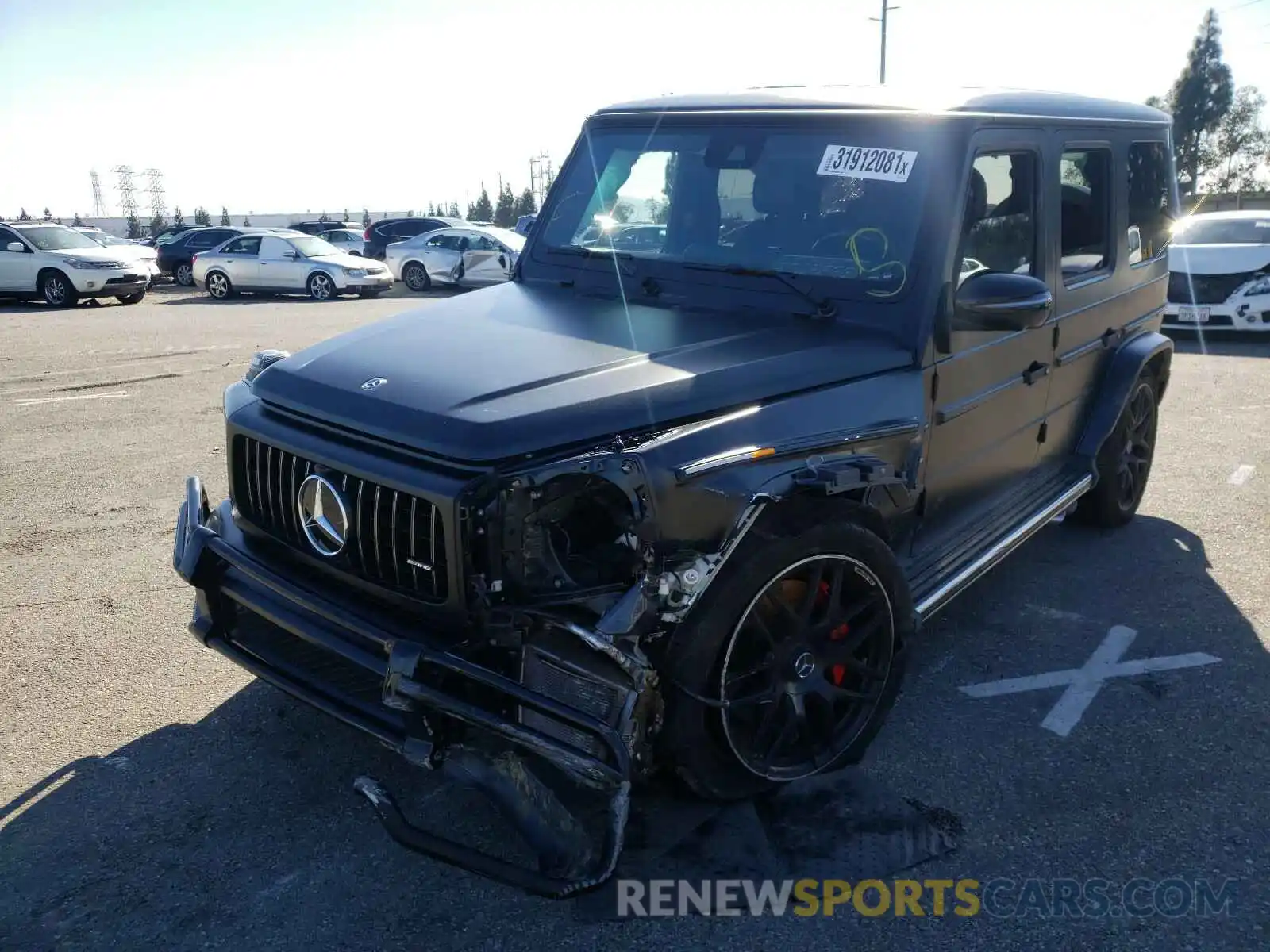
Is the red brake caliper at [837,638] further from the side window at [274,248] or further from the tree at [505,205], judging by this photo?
the tree at [505,205]

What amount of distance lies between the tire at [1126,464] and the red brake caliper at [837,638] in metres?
2.56

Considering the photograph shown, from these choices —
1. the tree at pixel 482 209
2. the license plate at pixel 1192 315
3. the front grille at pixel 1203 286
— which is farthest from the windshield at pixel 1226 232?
the tree at pixel 482 209

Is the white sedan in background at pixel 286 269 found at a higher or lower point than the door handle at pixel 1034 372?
lower

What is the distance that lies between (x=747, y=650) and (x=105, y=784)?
2.12 metres

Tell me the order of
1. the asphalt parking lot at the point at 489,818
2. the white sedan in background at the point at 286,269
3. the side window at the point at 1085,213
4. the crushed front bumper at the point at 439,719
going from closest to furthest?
the crushed front bumper at the point at 439,719
the asphalt parking lot at the point at 489,818
the side window at the point at 1085,213
the white sedan in background at the point at 286,269

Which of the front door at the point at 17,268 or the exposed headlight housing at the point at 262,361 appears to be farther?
the front door at the point at 17,268

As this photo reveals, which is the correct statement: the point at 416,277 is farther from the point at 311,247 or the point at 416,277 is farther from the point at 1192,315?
the point at 1192,315

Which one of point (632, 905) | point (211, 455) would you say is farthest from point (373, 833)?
point (211, 455)

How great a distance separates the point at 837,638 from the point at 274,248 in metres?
20.4

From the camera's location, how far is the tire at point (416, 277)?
22.4 meters

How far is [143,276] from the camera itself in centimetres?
1981

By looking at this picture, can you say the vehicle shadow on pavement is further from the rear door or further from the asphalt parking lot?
the rear door

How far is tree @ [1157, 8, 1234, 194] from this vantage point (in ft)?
197

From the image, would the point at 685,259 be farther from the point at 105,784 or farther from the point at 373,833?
the point at 105,784
